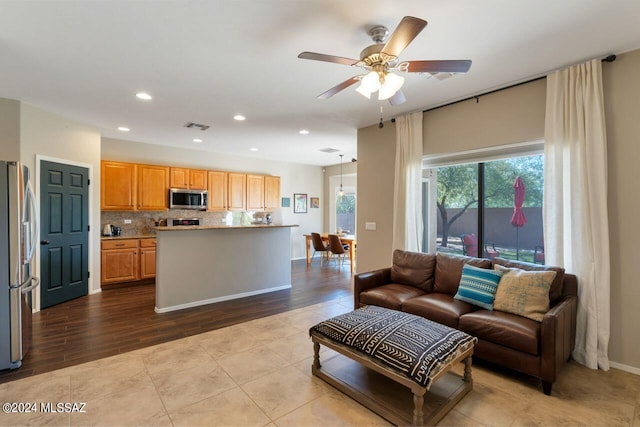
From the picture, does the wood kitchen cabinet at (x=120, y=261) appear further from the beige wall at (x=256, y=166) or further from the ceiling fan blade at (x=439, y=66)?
the ceiling fan blade at (x=439, y=66)

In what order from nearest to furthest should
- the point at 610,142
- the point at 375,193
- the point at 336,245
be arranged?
the point at 610,142 → the point at 375,193 → the point at 336,245

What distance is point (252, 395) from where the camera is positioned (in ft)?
7.50

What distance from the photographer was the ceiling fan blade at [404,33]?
165 centimetres

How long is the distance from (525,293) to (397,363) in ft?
4.73

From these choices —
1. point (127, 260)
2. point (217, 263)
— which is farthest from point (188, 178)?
point (217, 263)

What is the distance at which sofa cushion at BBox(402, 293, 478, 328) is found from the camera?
278 cm

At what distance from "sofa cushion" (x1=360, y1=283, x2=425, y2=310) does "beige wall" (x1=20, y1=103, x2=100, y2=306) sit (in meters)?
4.35

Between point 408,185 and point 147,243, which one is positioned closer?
point 408,185

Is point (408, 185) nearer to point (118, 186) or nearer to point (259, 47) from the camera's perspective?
point (259, 47)

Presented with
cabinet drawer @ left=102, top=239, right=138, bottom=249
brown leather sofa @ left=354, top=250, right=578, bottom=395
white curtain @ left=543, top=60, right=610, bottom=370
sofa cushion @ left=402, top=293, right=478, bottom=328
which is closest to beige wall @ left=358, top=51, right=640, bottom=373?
white curtain @ left=543, top=60, right=610, bottom=370

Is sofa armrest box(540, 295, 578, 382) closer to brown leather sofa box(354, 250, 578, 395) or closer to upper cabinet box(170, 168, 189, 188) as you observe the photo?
brown leather sofa box(354, 250, 578, 395)

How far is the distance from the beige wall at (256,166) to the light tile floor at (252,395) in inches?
173

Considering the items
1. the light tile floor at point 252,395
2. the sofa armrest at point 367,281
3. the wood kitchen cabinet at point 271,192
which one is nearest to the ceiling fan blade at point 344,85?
the sofa armrest at point 367,281

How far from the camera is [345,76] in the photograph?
3.08 meters
